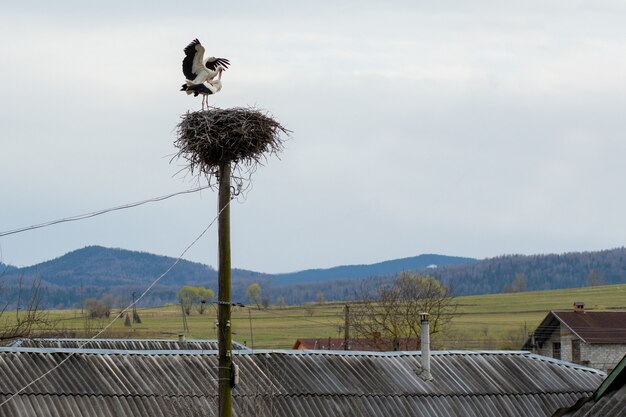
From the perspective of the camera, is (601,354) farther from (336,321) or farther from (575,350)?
(336,321)

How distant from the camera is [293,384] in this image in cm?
2430

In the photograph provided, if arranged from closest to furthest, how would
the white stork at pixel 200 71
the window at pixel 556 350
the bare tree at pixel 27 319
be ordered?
the white stork at pixel 200 71 < the bare tree at pixel 27 319 < the window at pixel 556 350

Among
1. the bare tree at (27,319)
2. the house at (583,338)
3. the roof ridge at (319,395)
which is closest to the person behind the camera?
the roof ridge at (319,395)

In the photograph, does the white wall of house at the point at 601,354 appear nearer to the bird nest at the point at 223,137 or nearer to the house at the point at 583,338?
the house at the point at 583,338

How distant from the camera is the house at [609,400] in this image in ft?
34.6

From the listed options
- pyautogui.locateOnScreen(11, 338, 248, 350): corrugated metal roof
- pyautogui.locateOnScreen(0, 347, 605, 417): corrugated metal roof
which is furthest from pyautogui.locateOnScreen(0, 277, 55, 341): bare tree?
pyautogui.locateOnScreen(0, 347, 605, 417): corrugated metal roof

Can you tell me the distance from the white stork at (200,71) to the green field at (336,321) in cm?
5512

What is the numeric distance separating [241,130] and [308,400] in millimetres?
8867

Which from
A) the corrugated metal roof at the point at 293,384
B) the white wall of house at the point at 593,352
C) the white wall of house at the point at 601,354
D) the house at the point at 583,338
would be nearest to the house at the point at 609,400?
the corrugated metal roof at the point at 293,384

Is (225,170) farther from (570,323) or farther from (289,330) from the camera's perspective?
(289,330)

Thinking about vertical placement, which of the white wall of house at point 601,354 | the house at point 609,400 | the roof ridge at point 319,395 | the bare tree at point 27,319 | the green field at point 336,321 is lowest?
the roof ridge at point 319,395

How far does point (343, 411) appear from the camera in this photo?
23938mm

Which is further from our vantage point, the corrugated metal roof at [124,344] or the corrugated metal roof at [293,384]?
the corrugated metal roof at [124,344]

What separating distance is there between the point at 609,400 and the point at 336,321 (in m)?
107
